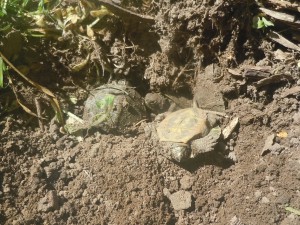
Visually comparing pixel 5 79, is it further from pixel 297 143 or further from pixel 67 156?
pixel 297 143

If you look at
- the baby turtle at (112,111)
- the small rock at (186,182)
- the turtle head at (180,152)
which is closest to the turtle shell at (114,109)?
the baby turtle at (112,111)

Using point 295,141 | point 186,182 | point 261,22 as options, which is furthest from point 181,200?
point 261,22

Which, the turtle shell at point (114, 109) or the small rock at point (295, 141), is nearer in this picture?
the small rock at point (295, 141)

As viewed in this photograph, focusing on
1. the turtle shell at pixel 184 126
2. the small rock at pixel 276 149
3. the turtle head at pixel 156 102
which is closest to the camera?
the small rock at pixel 276 149

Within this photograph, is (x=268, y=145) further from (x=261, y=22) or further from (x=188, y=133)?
(x=261, y=22)

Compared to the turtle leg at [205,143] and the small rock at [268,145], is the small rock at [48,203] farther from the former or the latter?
the small rock at [268,145]
